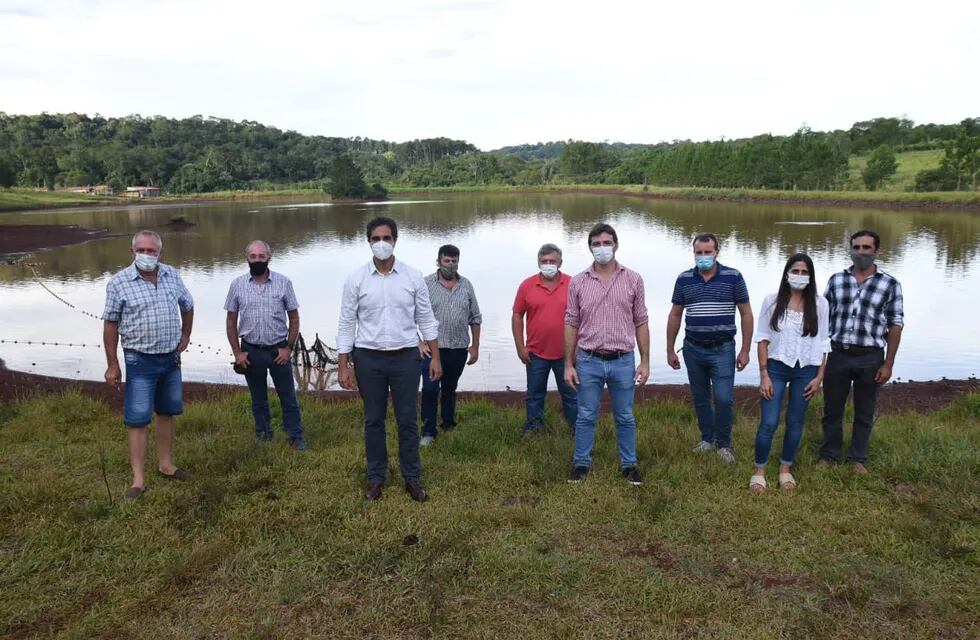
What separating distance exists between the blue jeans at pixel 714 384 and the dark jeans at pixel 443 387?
2.00 meters

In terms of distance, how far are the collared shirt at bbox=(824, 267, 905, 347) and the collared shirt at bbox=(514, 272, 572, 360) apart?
6.67ft

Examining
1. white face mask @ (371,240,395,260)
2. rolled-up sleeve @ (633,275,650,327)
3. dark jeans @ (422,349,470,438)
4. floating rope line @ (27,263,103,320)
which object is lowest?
floating rope line @ (27,263,103,320)

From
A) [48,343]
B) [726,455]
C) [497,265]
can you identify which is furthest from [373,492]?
[497,265]

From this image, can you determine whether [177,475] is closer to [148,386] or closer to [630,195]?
[148,386]

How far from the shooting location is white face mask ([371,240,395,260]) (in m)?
4.43

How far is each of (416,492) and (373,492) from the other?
0.96 feet

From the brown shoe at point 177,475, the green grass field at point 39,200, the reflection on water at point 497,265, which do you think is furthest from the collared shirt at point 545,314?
the green grass field at point 39,200

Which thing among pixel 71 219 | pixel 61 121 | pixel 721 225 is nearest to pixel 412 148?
pixel 61 121

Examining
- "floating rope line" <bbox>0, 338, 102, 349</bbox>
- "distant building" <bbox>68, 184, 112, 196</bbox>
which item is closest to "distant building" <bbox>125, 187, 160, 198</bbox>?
"distant building" <bbox>68, 184, 112, 196</bbox>

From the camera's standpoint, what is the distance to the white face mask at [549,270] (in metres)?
5.63

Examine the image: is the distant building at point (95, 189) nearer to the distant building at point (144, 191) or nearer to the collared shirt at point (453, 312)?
the distant building at point (144, 191)

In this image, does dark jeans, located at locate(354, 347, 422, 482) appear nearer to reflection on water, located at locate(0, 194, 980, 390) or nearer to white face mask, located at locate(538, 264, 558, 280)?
white face mask, located at locate(538, 264, 558, 280)

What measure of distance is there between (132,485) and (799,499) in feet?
15.0

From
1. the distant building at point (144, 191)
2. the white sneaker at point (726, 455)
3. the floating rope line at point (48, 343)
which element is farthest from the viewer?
the distant building at point (144, 191)
